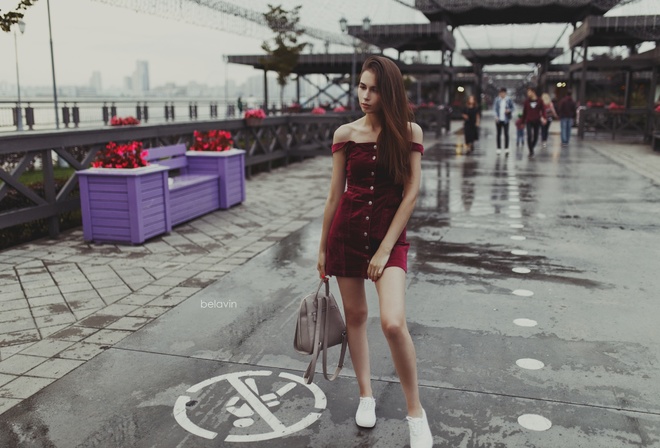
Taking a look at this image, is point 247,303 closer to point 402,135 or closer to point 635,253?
point 402,135

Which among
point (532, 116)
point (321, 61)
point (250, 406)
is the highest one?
point (321, 61)

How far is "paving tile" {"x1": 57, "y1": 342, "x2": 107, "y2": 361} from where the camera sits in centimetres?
404

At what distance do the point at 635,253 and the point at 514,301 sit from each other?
7.53 ft

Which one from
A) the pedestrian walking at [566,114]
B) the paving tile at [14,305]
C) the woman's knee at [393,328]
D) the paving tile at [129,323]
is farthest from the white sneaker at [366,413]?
the pedestrian walking at [566,114]

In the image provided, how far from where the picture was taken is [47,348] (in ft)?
13.7

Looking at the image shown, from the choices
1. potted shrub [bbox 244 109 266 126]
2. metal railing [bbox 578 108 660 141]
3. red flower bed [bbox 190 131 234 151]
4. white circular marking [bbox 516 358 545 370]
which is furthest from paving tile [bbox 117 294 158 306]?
metal railing [bbox 578 108 660 141]

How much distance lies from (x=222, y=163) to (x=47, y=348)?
5.46 m

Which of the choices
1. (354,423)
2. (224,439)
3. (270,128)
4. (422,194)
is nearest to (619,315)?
(354,423)

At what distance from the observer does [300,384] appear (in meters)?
3.64

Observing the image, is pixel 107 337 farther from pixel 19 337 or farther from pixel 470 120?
pixel 470 120

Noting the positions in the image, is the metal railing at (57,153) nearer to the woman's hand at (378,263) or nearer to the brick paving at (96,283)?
the brick paving at (96,283)

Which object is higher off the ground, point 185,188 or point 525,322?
point 185,188

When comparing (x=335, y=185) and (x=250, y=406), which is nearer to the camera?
(x=335, y=185)

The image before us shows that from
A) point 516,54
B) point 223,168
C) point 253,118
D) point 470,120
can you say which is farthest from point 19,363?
point 516,54
